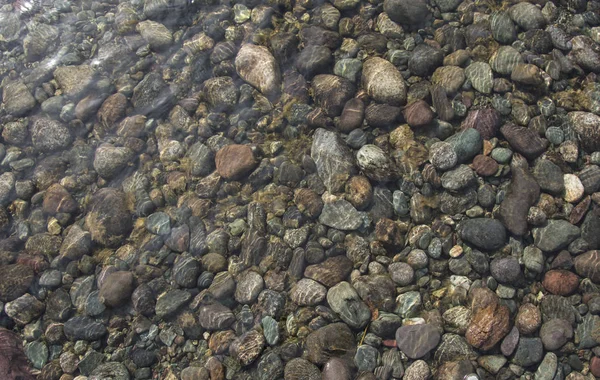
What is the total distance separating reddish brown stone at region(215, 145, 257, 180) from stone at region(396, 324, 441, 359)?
228cm

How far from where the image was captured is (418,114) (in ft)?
15.8

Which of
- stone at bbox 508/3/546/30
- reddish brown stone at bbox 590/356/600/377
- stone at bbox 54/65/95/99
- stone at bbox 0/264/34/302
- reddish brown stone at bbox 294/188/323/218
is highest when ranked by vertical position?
stone at bbox 54/65/95/99

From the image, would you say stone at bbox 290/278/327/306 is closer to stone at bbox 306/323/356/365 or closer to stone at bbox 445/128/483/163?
stone at bbox 306/323/356/365

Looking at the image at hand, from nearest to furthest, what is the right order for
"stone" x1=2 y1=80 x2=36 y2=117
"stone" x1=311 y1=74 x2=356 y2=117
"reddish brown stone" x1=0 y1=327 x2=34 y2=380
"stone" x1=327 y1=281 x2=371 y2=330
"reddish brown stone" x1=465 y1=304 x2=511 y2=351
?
"reddish brown stone" x1=465 y1=304 x2=511 y2=351, "stone" x1=327 y1=281 x2=371 y2=330, "reddish brown stone" x1=0 y1=327 x2=34 y2=380, "stone" x1=311 y1=74 x2=356 y2=117, "stone" x1=2 y1=80 x2=36 y2=117

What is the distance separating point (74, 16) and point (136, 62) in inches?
65.3

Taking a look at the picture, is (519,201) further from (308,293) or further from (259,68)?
(259,68)

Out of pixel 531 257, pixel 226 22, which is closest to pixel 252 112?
pixel 226 22

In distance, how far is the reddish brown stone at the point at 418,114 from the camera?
480cm

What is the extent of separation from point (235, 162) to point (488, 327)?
2.92 metres

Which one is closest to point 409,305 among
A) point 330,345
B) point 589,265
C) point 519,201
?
point 330,345

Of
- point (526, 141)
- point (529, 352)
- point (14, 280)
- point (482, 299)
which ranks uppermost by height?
point (526, 141)

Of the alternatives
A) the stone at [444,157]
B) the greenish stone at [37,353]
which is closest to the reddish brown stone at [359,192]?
the stone at [444,157]

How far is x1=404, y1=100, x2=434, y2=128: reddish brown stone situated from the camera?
189 inches

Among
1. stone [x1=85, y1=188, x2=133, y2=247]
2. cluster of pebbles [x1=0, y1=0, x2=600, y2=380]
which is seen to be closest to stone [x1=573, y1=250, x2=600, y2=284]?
cluster of pebbles [x1=0, y1=0, x2=600, y2=380]
